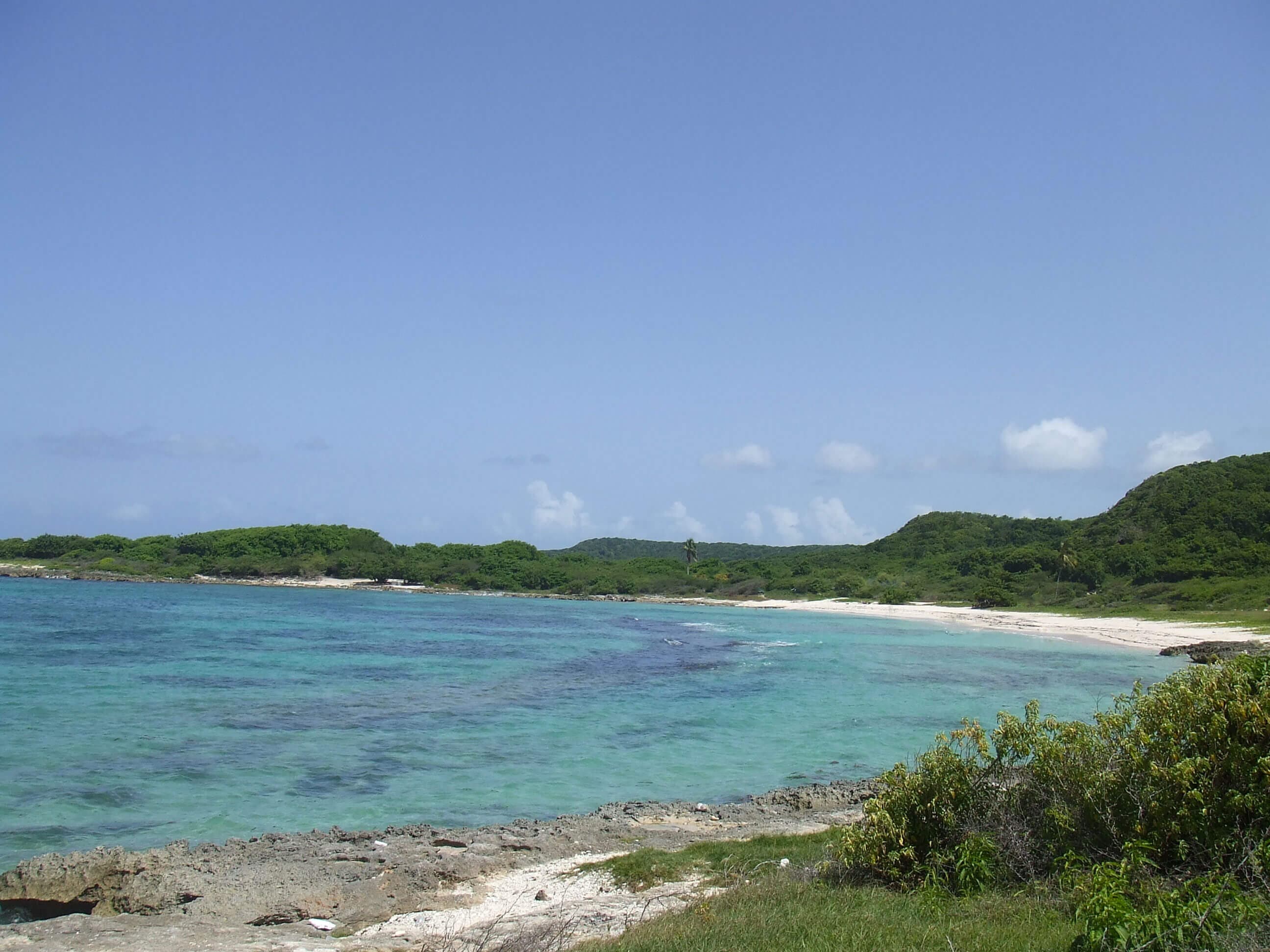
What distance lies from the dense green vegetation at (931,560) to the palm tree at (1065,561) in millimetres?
217

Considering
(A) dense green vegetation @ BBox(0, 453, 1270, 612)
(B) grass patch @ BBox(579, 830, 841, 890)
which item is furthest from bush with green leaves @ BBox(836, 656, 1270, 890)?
(A) dense green vegetation @ BBox(0, 453, 1270, 612)

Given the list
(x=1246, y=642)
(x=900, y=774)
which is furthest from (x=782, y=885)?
(x=1246, y=642)

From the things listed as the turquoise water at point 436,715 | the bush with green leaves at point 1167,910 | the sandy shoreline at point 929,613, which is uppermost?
the bush with green leaves at point 1167,910

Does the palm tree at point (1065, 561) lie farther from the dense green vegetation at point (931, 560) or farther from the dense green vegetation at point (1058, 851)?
the dense green vegetation at point (1058, 851)

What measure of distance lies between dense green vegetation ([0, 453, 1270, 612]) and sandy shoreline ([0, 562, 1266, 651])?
2.82 m

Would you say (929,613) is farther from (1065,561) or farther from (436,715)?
(436,715)

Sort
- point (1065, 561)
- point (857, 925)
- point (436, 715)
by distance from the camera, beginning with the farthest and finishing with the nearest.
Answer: point (1065, 561)
point (436, 715)
point (857, 925)

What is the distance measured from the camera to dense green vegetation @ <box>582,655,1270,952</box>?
18.5 ft

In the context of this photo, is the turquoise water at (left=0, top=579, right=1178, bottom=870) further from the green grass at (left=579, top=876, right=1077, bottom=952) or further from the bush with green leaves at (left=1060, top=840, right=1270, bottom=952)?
the bush with green leaves at (left=1060, top=840, right=1270, bottom=952)

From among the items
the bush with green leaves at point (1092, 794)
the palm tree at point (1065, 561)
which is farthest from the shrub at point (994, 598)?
the bush with green leaves at point (1092, 794)

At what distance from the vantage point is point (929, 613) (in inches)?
2694

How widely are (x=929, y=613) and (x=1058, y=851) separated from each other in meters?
64.7

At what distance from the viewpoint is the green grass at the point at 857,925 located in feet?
18.7

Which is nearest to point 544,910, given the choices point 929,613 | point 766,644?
point 766,644
